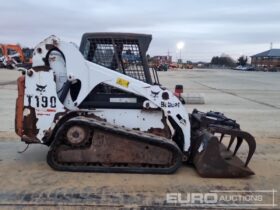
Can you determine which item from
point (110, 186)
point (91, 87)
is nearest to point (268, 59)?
point (91, 87)

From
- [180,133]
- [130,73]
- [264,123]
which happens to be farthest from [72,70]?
[264,123]

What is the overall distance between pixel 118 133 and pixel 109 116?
0.48 meters

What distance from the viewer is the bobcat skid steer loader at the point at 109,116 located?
18.9ft

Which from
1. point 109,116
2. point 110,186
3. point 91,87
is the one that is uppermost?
point 91,87

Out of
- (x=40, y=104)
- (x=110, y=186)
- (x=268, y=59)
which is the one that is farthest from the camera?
(x=268, y=59)

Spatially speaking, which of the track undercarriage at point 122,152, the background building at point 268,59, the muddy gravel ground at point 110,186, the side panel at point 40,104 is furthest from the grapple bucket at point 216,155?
the background building at point 268,59

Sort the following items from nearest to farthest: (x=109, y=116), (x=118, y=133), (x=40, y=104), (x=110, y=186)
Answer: (x=110, y=186) < (x=118, y=133) < (x=40, y=104) < (x=109, y=116)

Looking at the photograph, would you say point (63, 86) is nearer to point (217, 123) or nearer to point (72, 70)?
point (72, 70)

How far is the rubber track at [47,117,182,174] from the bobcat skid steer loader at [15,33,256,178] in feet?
0.04

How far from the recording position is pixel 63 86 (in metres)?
6.09

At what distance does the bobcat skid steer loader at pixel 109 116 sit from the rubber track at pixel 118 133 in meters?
0.01

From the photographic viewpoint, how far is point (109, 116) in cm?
612

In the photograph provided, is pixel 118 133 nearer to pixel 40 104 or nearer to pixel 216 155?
pixel 40 104

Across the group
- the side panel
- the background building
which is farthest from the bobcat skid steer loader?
the background building
